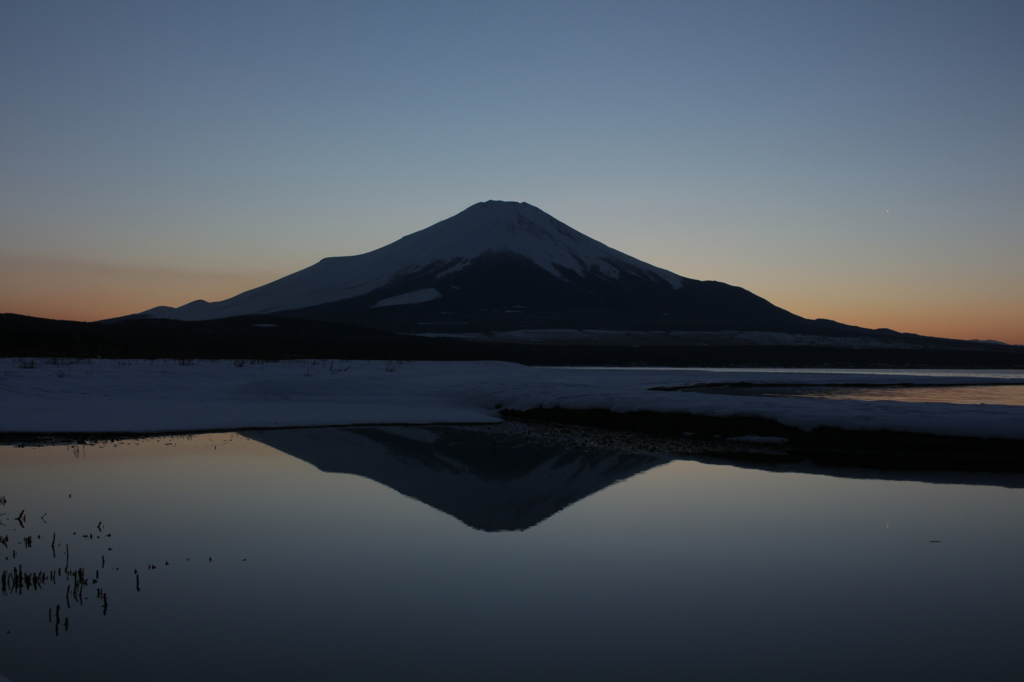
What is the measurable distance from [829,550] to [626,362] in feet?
216

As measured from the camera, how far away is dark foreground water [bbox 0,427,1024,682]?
5992 millimetres

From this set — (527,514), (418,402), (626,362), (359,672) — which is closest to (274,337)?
(626,362)

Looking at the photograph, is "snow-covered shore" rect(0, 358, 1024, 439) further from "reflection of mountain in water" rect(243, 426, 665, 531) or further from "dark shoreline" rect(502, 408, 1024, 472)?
"reflection of mountain in water" rect(243, 426, 665, 531)

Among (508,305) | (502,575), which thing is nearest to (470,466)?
(502,575)

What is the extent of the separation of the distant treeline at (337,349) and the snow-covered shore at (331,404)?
19037 millimetres

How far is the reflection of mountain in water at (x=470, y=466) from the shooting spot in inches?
456

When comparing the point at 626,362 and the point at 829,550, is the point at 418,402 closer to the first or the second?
the point at 829,550

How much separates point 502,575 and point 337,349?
61.4m

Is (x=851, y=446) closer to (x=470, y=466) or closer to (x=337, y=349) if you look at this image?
(x=470, y=466)

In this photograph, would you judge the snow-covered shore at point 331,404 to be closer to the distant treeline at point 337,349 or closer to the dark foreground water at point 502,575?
the dark foreground water at point 502,575

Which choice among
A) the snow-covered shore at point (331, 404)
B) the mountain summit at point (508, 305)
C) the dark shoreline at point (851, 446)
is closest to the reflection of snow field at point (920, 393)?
the snow-covered shore at point (331, 404)

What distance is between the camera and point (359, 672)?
225 inches

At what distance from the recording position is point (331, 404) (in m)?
25.8

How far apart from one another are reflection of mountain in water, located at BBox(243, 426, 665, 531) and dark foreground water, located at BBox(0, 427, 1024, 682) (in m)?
0.10
